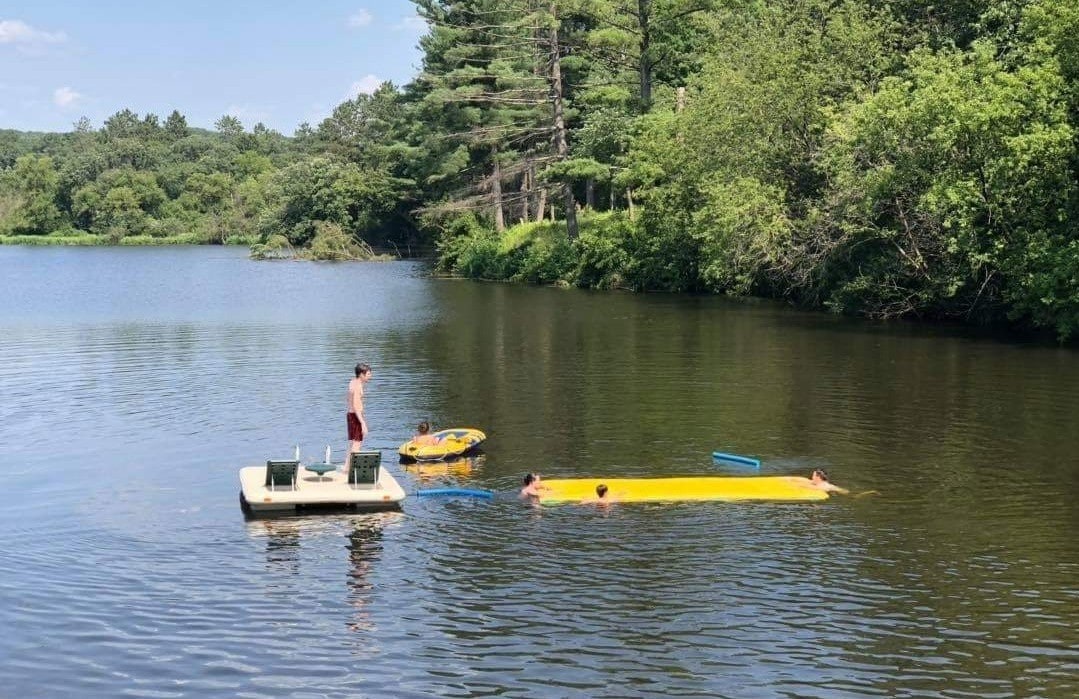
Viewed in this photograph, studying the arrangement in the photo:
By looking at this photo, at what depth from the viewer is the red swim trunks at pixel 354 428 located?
1972 centimetres

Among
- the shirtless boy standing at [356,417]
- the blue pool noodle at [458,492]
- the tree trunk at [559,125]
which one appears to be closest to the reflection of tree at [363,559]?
the blue pool noodle at [458,492]

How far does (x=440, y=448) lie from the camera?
71.1 feet

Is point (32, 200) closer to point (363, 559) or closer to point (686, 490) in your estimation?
point (686, 490)

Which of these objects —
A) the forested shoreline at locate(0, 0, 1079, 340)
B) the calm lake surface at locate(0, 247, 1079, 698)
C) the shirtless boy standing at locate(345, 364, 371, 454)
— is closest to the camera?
the calm lake surface at locate(0, 247, 1079, 698)

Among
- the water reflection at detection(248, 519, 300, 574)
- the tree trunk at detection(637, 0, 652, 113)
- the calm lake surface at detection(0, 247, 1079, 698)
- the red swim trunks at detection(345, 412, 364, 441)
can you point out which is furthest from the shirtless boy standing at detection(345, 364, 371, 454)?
the tree trunk at detection(637, 0, 652, 113)

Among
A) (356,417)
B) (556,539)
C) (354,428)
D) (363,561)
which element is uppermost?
(356,417)

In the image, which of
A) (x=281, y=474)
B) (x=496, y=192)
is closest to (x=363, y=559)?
(x=281, y=474)

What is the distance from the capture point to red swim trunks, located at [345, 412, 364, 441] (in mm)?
19719

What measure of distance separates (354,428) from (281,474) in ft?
6.28

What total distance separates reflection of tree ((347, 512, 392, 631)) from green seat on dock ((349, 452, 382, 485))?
0.62m

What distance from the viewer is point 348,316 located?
49.7 m

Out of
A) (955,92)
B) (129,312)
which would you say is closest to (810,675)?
(955,92)

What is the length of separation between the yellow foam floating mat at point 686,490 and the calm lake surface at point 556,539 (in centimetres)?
40

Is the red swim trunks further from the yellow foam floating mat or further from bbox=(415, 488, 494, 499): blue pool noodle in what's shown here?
the yellow foam floating mat
